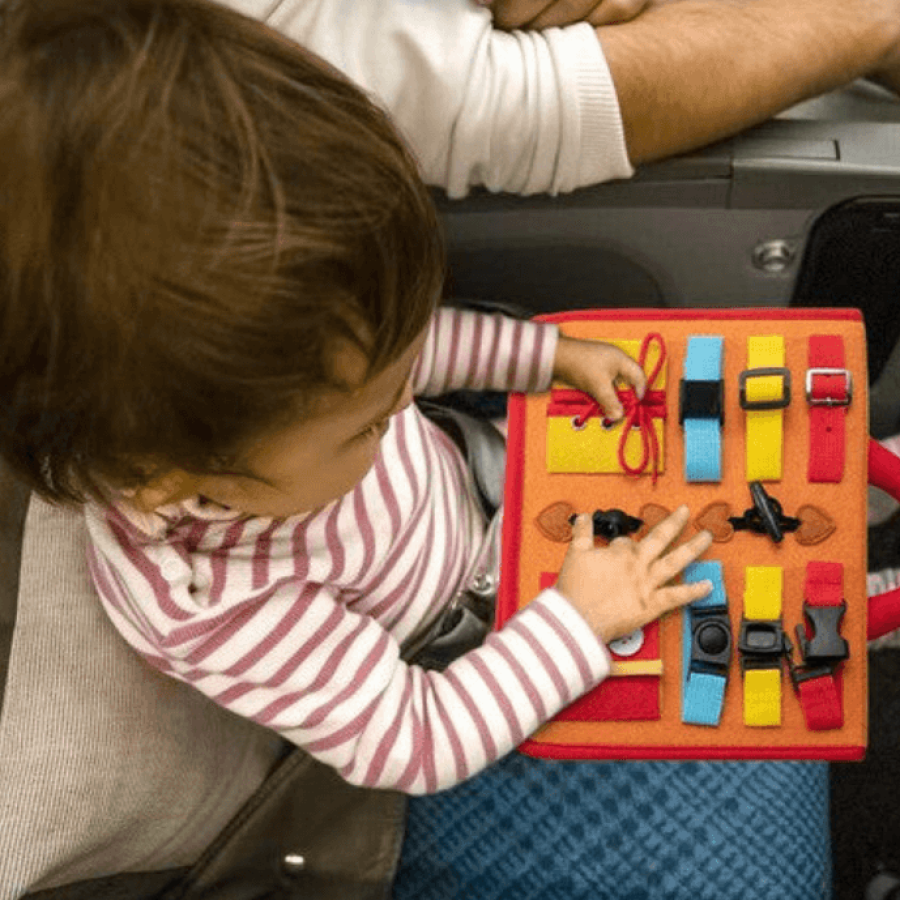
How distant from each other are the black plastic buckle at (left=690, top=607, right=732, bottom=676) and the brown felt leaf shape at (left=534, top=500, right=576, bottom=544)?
101 millimetres

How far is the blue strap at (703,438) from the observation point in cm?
88

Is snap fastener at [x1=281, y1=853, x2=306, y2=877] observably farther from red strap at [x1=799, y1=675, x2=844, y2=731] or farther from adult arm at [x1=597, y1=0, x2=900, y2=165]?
adult arm at [x1=597, y1=0, x2=900, y2=165]

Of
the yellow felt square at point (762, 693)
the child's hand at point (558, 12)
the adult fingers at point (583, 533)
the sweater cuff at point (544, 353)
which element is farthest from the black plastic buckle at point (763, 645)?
the child's hand at point (558, 12)

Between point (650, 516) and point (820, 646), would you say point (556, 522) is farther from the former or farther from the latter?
point (820, 646)

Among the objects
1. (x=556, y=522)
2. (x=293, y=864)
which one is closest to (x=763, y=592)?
(x=556, y=522)

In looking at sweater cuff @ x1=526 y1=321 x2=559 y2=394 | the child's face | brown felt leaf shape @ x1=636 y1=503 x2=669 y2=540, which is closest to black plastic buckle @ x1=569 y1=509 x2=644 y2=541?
brown felt leaf shape @ x1=636 y1=503 x2=669 y2=540

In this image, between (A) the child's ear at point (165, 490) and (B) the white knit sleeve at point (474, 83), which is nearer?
(A) the child's ear at point (165, 490)

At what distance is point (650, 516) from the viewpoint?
0.89m

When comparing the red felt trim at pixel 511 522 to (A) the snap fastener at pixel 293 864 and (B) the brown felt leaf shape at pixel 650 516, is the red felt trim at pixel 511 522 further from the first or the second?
(A) the snap fastener at pixel 293 864

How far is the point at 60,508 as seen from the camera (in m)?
0.79

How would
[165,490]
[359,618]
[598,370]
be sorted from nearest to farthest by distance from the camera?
1. [165,490]
2. [359,618]
3. [598,370]

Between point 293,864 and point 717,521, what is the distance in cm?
36

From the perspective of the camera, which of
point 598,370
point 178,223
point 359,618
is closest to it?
point 178,223

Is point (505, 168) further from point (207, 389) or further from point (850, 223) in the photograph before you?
point (207, 389)
